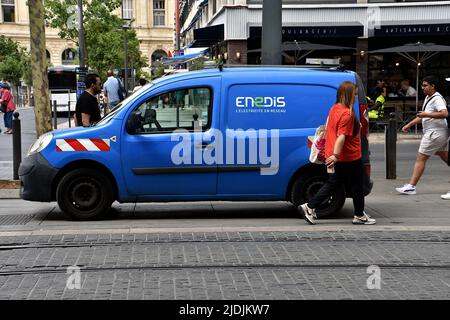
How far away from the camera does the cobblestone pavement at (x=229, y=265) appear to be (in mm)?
5188

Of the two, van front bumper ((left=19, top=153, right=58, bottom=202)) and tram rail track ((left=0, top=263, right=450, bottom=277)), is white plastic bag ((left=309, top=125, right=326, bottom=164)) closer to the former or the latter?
tram rail track ((left=0, top=263, right=450, bottom=277))

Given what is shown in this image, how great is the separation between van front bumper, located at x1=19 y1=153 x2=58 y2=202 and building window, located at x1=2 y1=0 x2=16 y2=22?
255 ft

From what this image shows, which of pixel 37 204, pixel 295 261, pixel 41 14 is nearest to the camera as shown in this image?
pixel 295 261

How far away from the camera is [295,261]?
609 cm

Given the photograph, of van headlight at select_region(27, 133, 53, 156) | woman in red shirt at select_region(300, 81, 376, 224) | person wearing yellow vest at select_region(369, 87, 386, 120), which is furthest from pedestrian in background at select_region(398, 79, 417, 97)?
van headlight at select_region(27, 133, 53, 156)

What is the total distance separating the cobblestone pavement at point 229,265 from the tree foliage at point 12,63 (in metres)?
61.0

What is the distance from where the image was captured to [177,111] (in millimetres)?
8047

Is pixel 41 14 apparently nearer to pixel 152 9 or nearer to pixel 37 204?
pixel 37 204

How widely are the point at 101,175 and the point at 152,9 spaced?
277ft

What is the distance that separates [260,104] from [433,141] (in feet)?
10.8

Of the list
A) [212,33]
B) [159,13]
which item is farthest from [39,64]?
[159,13]

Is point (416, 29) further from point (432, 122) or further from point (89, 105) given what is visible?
point (89, 105)

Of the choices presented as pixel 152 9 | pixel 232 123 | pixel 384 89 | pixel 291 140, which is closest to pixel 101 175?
pixel 232 123
